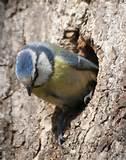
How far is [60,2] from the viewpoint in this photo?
3402mm

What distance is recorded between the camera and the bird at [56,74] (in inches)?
118

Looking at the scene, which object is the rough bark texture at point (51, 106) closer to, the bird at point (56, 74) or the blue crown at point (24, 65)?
the bird at point (56, 74)

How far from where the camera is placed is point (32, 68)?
300 centimetres

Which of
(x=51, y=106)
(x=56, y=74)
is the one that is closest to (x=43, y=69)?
(x=56, y=74)

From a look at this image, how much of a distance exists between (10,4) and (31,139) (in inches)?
39.5

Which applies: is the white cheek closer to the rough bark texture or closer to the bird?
the bird

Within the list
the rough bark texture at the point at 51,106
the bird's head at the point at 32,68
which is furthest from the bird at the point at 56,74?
the rough bark texture at the point at 51,106

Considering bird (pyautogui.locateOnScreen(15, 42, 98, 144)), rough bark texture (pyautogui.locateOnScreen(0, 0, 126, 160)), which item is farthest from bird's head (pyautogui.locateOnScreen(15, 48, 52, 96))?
rough bark texture (pyautogui.locateOnScreen(0, 0, 126, 160))

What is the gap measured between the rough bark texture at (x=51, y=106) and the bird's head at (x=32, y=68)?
0.29 metres

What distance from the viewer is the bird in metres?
3.01

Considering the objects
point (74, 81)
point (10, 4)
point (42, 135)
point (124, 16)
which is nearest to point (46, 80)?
point (74, 81)

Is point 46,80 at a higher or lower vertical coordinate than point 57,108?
higher

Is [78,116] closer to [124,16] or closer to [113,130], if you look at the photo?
[113,130]

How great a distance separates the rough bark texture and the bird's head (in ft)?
0.96
